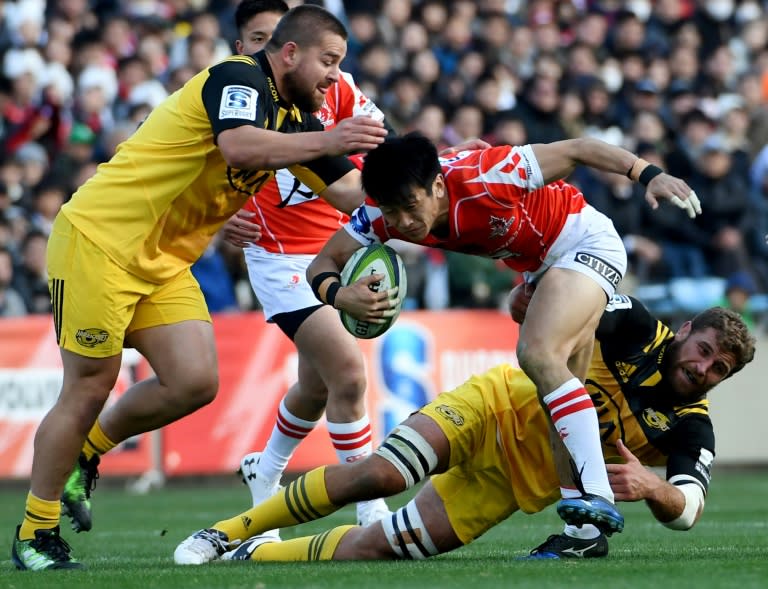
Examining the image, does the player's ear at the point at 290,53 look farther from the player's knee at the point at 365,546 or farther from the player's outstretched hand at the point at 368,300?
the player's knee at the point at 365,546

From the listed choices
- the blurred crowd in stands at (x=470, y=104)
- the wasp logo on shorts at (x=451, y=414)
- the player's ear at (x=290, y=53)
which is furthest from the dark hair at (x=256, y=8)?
the blurred crowd in stands at (x=470, y=104)

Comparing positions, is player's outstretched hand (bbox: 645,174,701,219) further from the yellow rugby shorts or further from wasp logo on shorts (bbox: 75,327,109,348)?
wasp logo on shorts (bbox: 75,327,109,348)

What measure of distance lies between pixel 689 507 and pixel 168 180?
2.71m

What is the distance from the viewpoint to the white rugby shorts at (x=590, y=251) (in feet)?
22.2

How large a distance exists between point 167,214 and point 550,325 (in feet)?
5.96

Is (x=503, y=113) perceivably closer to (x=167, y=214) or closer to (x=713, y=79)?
(x=713, y=79)

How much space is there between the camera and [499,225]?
21.6 feet

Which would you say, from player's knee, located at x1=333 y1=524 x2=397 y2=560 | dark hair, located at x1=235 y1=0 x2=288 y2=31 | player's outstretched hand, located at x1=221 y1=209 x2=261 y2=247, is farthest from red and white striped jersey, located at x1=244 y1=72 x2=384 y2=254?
player's knee, located at x1=333 y1=524 x2=397 y2=560

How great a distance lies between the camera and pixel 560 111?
16.2 meters

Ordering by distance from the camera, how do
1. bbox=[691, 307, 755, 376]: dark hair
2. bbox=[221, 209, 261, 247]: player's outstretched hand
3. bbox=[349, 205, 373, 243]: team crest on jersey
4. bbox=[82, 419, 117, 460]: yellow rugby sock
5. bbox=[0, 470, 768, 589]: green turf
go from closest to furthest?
1. bbox=[0, 470, 768, 589]: green turf
2. bbox=[691, 307, 755, 376]: dark hair
3. bbox=[349, 205, 373, 243]: team crest on jersey
4. bbox=[82, 419, 117, 460]: yellow rugby sock
5. bbox=[221, 209, 261, 247]: player's outstretched hand

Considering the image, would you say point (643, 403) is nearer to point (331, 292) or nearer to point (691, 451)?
point (691, 451)

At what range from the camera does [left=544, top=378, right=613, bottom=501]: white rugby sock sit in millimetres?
6133

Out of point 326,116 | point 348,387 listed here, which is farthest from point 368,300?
point 326,116

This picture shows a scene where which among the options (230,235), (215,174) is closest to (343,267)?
(215,174)
